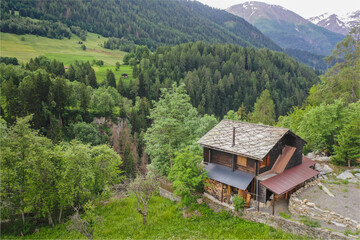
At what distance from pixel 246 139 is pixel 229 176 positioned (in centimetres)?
418

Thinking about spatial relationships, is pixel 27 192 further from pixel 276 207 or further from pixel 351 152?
pixel 351 152

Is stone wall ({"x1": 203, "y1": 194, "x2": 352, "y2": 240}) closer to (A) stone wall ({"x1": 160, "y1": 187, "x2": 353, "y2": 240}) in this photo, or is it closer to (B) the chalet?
(A) stone wall ({"x1": 160, "y1": 187, "x2": 353, "y2": 240})

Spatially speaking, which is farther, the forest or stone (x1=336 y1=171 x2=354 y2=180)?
stone (x1=336 y1=171 x2=354 y2=180)

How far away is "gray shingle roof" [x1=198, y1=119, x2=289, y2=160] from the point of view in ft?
72.7

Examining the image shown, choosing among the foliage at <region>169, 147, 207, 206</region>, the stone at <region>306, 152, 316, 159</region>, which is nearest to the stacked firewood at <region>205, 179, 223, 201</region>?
the foliage at <region>169, 147, 207, 206</region>

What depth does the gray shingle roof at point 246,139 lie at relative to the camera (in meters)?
22.2

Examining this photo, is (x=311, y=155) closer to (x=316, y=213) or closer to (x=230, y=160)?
(x=316, y=213)

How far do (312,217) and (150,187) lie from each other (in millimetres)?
14872

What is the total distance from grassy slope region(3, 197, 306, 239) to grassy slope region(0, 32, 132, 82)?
89.5 m

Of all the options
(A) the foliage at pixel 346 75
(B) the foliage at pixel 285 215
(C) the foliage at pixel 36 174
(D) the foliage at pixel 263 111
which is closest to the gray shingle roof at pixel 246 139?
(B) the foliage at pixel 285 215

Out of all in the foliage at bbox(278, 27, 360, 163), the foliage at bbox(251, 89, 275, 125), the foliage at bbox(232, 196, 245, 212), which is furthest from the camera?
the foliage at bbox(251, 89, 275, 125)

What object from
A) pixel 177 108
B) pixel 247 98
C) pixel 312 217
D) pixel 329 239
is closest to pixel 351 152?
pixel 312 217

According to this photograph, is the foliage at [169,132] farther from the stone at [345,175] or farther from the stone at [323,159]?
the stone at [345,175]

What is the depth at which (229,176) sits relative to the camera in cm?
2336
